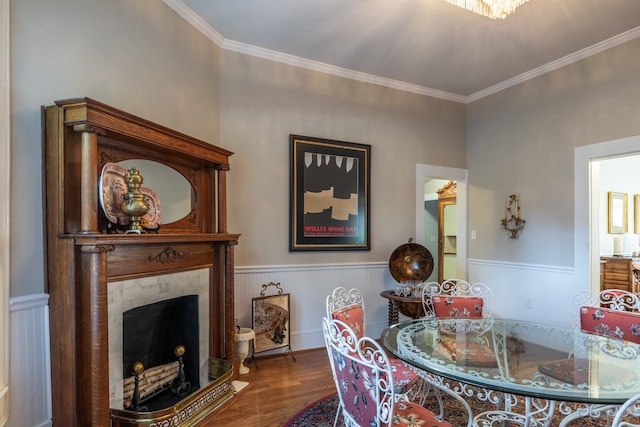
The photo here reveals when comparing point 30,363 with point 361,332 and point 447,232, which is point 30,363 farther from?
point 447,232

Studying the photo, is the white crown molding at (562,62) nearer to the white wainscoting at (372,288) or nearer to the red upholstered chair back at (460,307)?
the white wainscoting at (372,288)

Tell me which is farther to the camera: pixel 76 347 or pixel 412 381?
pixel 412 381

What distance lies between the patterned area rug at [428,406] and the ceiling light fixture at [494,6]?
2651 millimetres

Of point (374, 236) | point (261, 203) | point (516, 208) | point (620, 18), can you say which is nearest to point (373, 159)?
point (374, 236)

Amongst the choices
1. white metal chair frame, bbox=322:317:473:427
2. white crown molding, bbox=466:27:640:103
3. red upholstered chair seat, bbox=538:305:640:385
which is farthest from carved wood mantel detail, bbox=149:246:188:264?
white crown molding, bbox=466:27:640:103

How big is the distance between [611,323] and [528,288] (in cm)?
188

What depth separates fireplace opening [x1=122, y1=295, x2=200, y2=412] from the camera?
7.75 ft

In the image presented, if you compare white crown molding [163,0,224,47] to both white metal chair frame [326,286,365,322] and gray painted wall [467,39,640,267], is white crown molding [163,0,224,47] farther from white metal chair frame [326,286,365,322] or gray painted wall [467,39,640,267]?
gray painted wall [467,39,640,267]

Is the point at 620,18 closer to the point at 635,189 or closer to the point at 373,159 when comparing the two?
the point at 373,159

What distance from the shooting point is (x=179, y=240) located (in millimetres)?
2471

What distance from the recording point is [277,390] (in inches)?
117

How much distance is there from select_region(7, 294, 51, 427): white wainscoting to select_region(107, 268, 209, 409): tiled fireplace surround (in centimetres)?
29

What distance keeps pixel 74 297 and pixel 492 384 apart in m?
2.11

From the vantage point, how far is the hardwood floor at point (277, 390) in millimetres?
2508
